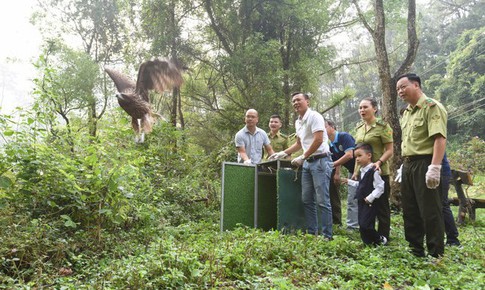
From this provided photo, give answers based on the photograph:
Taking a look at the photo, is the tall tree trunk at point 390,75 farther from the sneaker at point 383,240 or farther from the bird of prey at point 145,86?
the bird of prey at point 145,86

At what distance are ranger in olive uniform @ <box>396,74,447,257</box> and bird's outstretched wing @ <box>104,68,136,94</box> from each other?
17.1 feet

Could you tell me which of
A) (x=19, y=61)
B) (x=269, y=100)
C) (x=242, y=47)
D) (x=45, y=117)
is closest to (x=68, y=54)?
(x=19, y=61)

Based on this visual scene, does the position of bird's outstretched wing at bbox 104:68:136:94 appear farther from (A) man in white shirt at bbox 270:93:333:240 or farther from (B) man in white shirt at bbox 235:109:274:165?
(A) man in white shirt at bbox 270:93:333:240

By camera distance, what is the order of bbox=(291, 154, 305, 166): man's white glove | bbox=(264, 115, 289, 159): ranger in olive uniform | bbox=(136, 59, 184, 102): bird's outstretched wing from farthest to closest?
1. bbox=(136, 59, 184, 102): bird's outstretched wing
2. bbox=(264, 115, 289, 159): ranger in olive uniform
3. bbox=(291, 154, 305, 166): man's white glove

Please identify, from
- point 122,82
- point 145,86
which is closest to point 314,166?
point 145,86

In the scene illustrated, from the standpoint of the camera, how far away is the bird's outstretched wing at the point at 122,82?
715 cm

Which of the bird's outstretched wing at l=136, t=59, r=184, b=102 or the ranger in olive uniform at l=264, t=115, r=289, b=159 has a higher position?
the bird's outstretched wing at l=136, t=59, r=184, b=102

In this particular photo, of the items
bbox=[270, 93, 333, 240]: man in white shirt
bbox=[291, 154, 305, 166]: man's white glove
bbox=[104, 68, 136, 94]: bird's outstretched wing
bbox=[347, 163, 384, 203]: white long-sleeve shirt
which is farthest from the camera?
bbox=[104, 68, 136, 94]: bird's outstretched wing

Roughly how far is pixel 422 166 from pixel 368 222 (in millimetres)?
827

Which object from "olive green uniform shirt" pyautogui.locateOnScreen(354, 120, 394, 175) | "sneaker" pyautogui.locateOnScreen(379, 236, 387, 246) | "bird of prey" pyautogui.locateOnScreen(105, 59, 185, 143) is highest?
"bird of prey" pyautogui.locateOnScreen(105, 59, 185, 143)

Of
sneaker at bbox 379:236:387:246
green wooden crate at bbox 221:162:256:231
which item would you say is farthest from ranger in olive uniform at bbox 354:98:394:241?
green wooden crate at bbox 221:162:256:231

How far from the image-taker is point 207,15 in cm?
1200

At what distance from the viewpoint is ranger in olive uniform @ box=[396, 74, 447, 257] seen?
10.1ft

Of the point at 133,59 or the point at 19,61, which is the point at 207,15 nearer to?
the point at 133,59
